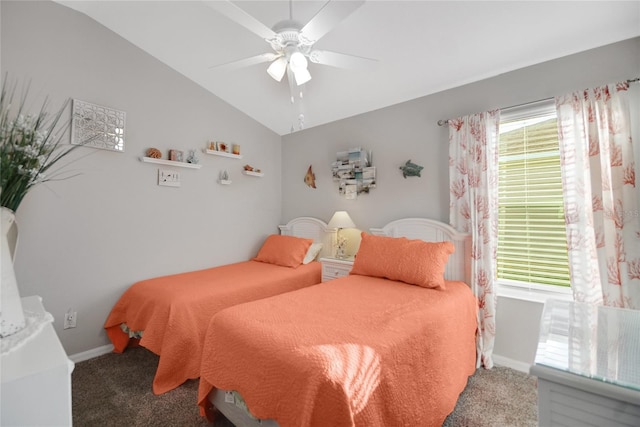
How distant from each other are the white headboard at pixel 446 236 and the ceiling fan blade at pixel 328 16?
1.84 meters

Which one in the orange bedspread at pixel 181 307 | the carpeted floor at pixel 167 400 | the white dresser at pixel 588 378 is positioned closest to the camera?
the white dresser at pixel 588 378

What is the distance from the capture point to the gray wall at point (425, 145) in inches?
80.0

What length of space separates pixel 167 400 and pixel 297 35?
2.41 meters

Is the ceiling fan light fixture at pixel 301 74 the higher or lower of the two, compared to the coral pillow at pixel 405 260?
higher

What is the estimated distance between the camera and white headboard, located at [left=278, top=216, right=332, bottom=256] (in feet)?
11.5

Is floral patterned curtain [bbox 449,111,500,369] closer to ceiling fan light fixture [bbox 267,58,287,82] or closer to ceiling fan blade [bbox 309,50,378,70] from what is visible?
ceiling fan blade [bbox 309,50,378,70]

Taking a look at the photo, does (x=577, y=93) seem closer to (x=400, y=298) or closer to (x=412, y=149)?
(x=412, y=149)

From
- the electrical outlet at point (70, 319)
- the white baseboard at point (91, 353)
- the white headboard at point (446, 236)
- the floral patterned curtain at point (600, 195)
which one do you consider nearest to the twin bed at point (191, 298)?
the white baseboard at point (91, 353)

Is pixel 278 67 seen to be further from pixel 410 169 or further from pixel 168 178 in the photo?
pixel 168 178

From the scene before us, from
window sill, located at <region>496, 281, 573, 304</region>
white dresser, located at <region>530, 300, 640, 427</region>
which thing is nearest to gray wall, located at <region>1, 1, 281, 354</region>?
window sill, located at <region>496, 281, 573, 304</region>

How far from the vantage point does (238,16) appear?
145cm

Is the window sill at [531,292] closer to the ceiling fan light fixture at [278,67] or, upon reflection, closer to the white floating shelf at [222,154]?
the ceiling fan light fixture at [278,67]

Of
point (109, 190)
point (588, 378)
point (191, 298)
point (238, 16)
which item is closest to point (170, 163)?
point (109, 190)

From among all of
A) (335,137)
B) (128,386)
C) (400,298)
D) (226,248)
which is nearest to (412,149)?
(335,137)
